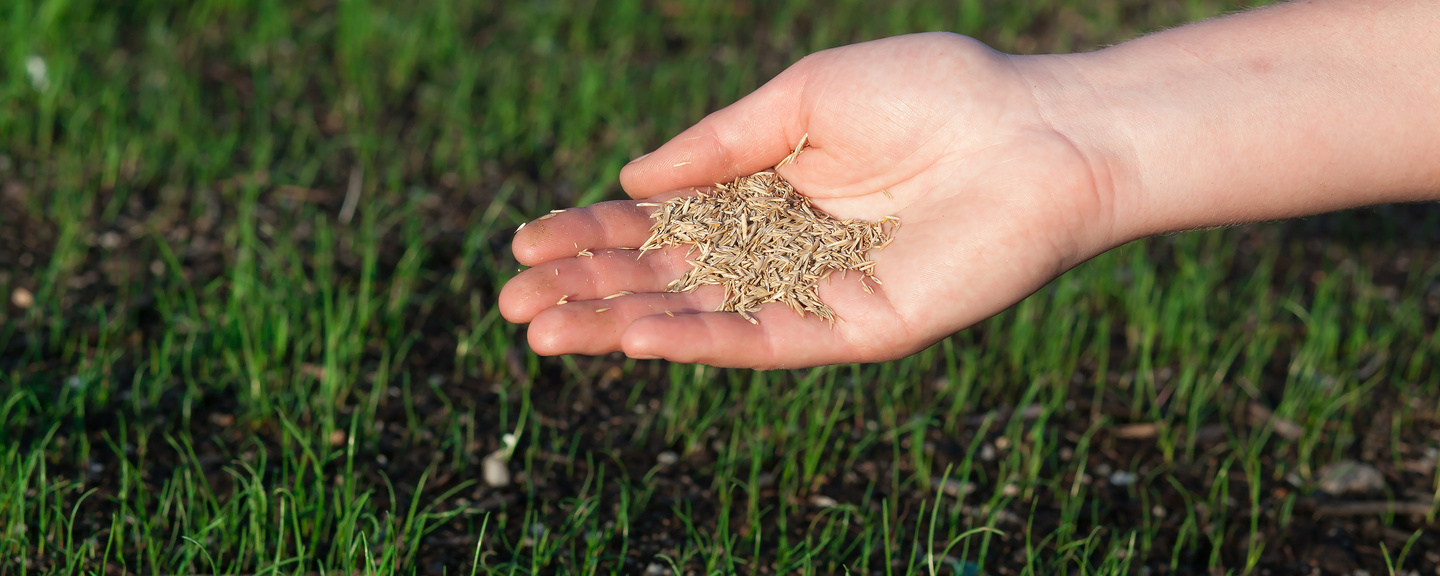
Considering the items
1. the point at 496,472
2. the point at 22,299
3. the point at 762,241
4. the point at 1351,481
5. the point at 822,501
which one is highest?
the point at 762,241

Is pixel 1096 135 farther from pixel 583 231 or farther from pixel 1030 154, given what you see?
pixel 583 231

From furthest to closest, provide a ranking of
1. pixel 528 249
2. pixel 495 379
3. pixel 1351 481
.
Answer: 1. pixel 495 379
2. pixel 1351 481
3. pixel 528 249

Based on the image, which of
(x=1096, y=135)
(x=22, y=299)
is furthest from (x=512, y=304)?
(x=22, y=299)

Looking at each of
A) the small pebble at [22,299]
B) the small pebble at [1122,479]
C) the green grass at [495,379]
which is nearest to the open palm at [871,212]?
the green grass at [495,379]

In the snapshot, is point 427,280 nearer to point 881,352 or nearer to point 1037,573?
point 881,352

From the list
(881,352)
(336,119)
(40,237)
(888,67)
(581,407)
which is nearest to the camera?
(881,352)

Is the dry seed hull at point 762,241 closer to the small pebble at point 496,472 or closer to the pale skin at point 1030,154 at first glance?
the pale skin at point 1030,154

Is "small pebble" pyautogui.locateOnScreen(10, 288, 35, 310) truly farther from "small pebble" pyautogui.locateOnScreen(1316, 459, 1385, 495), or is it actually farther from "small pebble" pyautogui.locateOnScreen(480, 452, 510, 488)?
"small pebble" pyautogui.locateOnScreen(1316, 459, 1385, 495)

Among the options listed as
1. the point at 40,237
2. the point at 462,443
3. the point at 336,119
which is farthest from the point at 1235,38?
the point at 40,237
